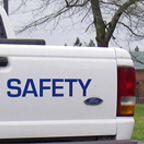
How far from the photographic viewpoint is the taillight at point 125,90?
334cm

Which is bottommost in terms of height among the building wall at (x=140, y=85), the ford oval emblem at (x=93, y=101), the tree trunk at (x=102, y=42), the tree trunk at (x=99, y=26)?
the building wall at (x=140, y=85)

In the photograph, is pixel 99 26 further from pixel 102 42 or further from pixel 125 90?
pixel 125 90

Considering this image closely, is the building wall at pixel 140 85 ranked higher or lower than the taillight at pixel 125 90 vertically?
lower

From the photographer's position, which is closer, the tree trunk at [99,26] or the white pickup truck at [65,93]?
the white pickup truck at [65,93]

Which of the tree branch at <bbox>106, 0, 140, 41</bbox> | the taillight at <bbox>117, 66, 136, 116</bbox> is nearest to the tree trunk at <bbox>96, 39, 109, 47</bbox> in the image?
the tree branch at <bbox>106, 0, 140, 41</bbox>

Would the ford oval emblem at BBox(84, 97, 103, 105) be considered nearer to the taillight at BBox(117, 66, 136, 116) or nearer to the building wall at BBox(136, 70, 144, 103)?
A: the taillight at BBox(117, 66, 136, 116)

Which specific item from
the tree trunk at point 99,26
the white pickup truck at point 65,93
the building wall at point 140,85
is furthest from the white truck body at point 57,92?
the building wall at point 140,85

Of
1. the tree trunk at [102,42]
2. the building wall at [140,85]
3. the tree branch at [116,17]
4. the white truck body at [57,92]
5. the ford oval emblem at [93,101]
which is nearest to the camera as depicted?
the white truck body at [57,92]

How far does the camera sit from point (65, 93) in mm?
3217

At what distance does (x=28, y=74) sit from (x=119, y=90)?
2.44ft

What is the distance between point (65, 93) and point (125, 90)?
497 mm

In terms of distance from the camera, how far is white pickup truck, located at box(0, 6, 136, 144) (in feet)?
10.3

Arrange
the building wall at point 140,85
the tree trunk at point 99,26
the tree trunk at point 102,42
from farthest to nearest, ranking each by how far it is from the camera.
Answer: the building wall at point 140,85 → the tree trunk at point 102,42 → the tree trunk at point 99,26

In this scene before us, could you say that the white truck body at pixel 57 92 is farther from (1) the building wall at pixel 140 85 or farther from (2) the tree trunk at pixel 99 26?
(1) the building wall at pixel 140 85
